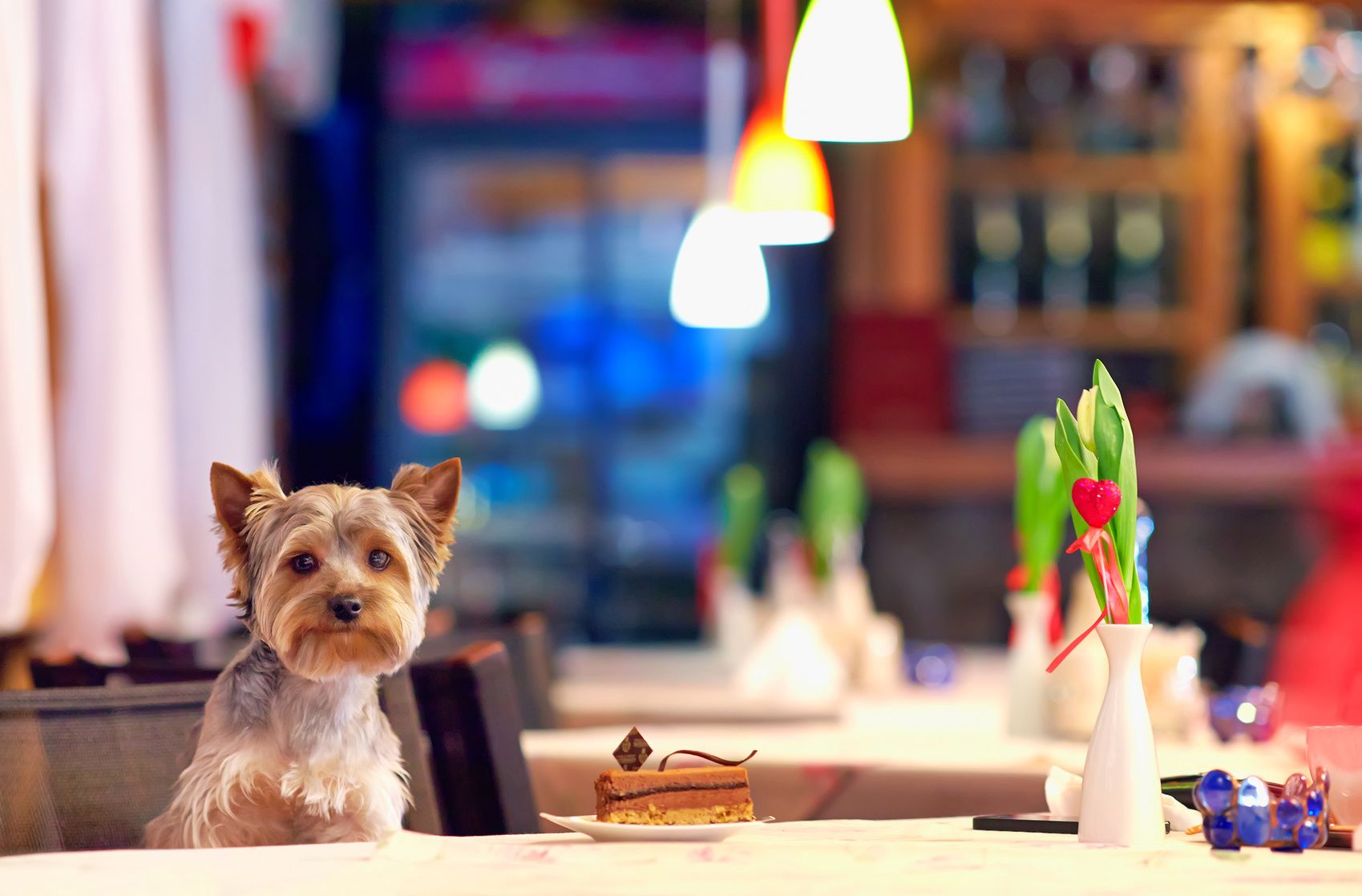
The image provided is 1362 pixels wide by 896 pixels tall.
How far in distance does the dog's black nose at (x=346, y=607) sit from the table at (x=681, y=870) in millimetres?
182

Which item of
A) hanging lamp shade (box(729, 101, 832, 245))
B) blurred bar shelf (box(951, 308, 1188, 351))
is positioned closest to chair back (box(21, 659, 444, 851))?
hanging lamp shade (box(729, 101, 832, 245))

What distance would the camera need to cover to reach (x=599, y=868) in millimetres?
1190

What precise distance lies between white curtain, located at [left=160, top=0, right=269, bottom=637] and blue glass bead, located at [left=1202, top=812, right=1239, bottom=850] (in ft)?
10.8

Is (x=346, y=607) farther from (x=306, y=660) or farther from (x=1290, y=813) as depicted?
(x=1290, y=813)

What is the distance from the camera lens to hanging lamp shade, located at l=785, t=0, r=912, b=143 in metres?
2.44

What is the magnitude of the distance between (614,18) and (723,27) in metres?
0.57

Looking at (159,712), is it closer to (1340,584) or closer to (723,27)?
(1340,584)

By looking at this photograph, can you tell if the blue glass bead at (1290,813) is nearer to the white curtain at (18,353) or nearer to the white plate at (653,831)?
the white plate at (653,831)

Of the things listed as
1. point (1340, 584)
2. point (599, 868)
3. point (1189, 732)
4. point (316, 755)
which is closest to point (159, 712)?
point (316, 755)

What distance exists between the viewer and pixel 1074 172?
240 inches

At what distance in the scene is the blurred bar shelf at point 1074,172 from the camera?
607cm

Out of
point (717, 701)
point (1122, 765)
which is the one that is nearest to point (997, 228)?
point (717, 701)

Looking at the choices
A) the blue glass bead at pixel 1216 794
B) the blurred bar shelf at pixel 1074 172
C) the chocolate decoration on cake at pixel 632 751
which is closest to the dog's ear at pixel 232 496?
the chocolate decoration on cake at pixel 632 751

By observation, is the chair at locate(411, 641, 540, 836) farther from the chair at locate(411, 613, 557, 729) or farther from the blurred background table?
the chair at locate(411, 613, 557, 729)
